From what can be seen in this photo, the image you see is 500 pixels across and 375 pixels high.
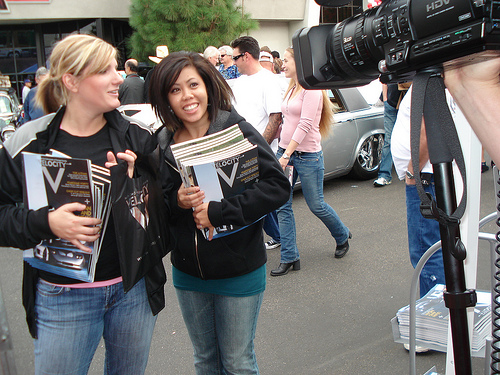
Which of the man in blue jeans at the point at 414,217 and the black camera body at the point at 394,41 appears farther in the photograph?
the man in blue jeans at the point at 414,217

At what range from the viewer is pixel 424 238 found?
2906 mm

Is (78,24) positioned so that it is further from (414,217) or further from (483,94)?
(483,94)

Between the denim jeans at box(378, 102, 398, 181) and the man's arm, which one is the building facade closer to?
the denim jeans at box(378, 102, 398, 181)

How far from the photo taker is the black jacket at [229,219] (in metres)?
2.07

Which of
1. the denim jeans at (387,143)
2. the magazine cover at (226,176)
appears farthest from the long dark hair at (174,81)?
the denim jeans at (387,143)

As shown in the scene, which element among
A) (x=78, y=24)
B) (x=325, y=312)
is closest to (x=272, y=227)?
(x=325, y=312)

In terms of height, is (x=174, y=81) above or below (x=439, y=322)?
above

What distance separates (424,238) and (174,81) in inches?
67.6

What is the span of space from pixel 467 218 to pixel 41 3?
20.7 metres

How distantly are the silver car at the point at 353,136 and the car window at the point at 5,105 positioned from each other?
6126 millimetres

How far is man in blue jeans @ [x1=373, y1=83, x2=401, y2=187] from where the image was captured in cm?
624

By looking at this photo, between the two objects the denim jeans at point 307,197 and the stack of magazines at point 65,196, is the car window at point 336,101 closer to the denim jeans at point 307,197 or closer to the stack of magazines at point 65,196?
the denim jeans at point 307,197

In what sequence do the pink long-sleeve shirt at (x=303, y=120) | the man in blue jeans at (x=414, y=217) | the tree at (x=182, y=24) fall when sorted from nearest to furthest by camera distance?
the man in blue jeans at (x=414, y=217), the pink long-sleeve shirt at (x=303, y=120), the tree at (x=182, y=24)

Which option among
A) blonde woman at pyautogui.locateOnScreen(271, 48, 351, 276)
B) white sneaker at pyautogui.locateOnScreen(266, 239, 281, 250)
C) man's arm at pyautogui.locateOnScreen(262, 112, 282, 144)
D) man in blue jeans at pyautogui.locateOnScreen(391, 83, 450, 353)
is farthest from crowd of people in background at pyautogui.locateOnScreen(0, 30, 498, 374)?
white sneaker at pyautogui.locateOnScreen(266, 239, 281, 250)
